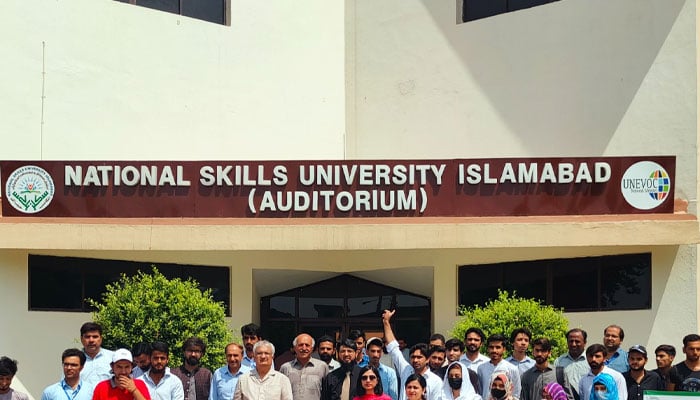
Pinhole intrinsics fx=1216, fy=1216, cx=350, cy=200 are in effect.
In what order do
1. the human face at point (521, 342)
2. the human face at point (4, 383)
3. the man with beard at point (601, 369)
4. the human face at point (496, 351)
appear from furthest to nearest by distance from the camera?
1. the human face at point (521, 342)
2. the human face at point (496, 351)
3. the man with beard at point (601, 369)
4. the human face at point (4, 383)

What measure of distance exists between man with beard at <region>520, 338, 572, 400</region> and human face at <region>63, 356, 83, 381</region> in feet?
13.4

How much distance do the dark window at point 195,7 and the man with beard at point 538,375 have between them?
10.4 m

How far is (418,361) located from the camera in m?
11.2

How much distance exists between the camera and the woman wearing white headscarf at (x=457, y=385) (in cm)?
1089

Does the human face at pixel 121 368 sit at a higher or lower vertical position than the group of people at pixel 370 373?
higher

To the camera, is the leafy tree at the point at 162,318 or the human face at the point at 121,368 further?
the leafy tree at the point at 162,318

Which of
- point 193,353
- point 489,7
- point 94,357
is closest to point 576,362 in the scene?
point 193,353

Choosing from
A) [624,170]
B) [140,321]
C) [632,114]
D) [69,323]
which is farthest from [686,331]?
[69,323]

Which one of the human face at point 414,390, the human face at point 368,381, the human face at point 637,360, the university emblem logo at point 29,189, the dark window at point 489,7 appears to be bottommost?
the human face at point 414,390

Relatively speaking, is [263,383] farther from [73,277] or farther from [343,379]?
[73,277]

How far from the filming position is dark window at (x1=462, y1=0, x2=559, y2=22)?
19.1 m

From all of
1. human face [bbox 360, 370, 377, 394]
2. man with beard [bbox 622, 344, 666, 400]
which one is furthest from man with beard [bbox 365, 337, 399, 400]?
man with beard [bbox 622, 344, 666, 400]

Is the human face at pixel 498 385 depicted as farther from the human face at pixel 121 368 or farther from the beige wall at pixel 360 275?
the beige wall at pixel 360 275

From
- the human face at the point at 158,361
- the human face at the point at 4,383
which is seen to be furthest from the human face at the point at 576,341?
the human face at the point at 4,383
